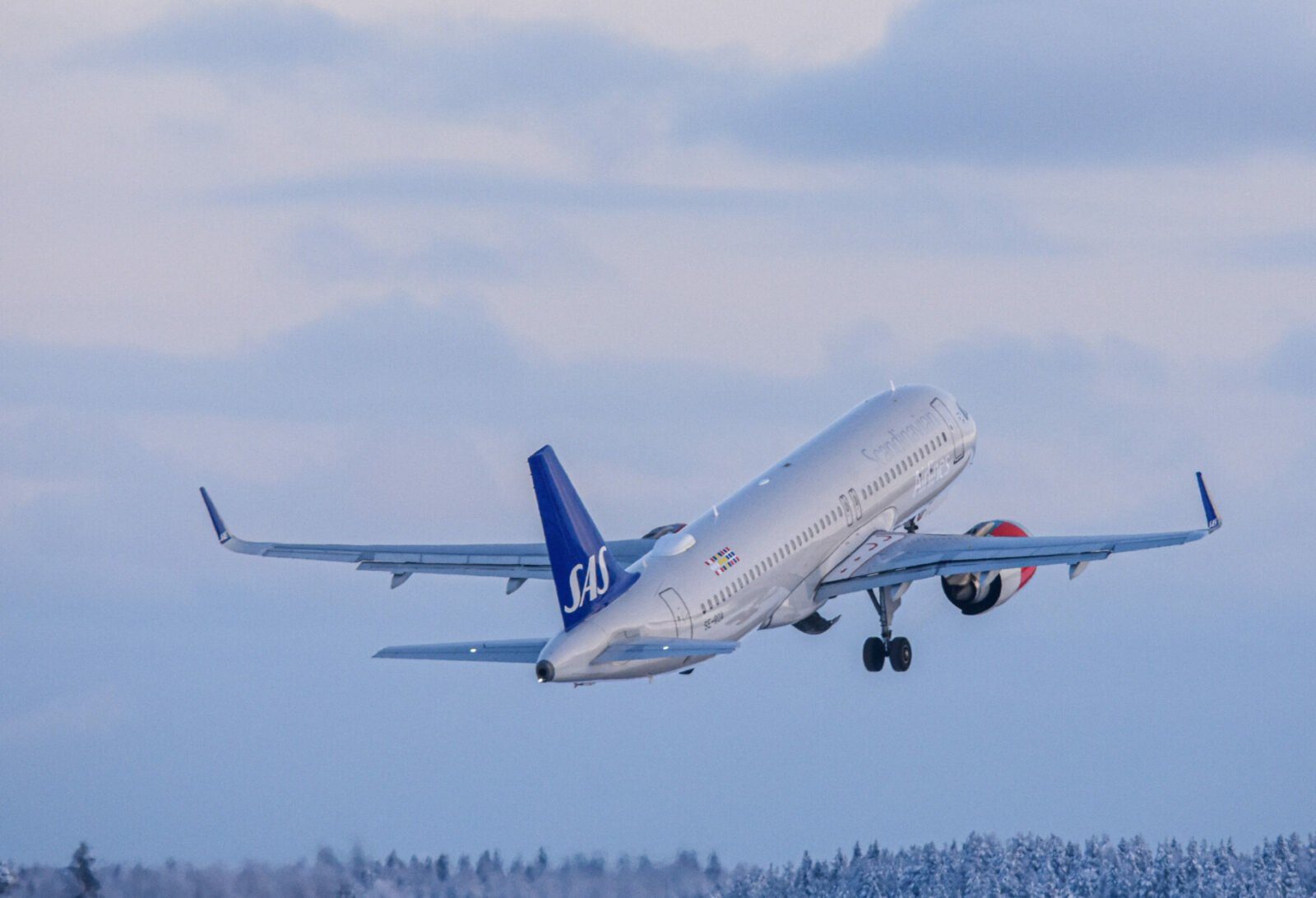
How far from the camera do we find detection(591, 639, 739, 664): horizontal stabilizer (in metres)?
66.0

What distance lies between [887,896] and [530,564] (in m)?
102

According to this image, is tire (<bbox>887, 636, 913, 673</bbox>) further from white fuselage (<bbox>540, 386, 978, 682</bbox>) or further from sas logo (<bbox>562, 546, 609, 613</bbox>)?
sas logo (<bbox>562, 546, 609, 613</bbox>)

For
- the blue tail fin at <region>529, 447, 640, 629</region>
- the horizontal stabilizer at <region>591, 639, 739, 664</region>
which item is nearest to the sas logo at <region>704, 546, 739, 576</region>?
the horizontal stabilizer at <region>591, 639, 739, 664</region>

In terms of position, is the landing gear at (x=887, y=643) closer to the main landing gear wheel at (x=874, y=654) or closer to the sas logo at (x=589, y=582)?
the main landing gear wheel at (x=874, y=654)

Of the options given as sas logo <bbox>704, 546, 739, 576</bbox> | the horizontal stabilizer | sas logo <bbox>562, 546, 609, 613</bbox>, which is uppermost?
sas logo <bbox>704, 546, 739, 576</bbox>

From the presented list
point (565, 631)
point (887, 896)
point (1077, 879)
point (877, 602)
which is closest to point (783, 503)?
point (877, 602)

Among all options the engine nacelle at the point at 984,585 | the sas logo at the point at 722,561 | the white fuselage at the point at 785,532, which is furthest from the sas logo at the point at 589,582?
the engine nacelle at the point at 984,585

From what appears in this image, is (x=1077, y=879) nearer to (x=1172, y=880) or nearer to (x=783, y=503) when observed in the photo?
(x=1172, y=880)

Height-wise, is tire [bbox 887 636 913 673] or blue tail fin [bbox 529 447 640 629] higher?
blue tail fin [bbox 529 447 640 629]

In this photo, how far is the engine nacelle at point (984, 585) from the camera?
80875 mm

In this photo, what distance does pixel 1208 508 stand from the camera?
7419 centimetres

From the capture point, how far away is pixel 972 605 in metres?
81.2

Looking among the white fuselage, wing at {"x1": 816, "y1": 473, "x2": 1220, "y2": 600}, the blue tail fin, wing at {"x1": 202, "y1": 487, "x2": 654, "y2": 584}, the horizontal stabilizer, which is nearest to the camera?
the horizontal stabilizer

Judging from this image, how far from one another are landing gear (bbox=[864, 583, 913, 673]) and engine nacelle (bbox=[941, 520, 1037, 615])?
2340 mm
